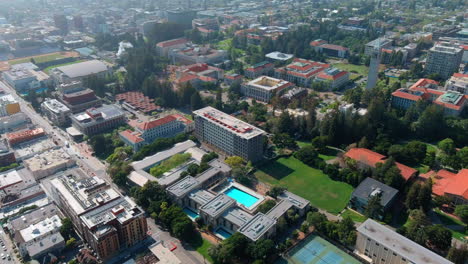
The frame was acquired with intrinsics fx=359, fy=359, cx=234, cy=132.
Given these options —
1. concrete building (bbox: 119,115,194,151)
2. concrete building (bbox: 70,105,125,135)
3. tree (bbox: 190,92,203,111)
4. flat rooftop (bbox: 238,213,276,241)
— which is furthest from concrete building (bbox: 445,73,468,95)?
concrete building (bbox: 70,105,125,135)

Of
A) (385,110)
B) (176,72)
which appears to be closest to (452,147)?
(385,110)

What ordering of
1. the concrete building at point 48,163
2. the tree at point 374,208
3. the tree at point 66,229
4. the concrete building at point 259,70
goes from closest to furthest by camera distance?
the tree at point 66,229 → the tree at point 374,208 → the concrete building at point 48,163 → the concrete building at point 259,70

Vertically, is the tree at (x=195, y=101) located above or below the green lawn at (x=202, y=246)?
above

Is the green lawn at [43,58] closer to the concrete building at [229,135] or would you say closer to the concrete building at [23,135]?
the concrete building at [23,135]

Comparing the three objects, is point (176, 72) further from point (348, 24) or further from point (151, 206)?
point (348, 24)

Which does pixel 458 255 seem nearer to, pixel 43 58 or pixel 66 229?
pixel 66 229

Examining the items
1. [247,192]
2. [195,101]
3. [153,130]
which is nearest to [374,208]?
[247,192]

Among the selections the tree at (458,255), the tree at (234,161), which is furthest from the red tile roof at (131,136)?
the tree at (458,255)
